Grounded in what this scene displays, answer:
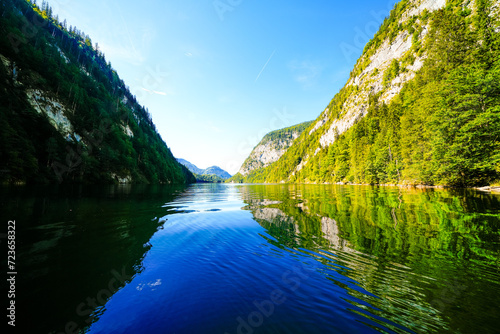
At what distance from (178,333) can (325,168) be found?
111922mm

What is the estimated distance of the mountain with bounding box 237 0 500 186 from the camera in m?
23.3

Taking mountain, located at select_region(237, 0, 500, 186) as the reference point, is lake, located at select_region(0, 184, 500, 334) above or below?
below

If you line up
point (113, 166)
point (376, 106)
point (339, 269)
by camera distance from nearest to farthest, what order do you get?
point (339, 269) → point (113, 166) → point (376, 106)

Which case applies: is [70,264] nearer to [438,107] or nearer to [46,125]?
[438,107]

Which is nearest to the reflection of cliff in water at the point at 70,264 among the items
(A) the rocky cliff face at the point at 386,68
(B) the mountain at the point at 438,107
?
(B) the mountain at the point at 438,107

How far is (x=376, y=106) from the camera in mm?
86250

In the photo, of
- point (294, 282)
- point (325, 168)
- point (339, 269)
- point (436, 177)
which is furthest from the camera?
point (325, 168)

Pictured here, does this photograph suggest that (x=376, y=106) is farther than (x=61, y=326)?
Yes

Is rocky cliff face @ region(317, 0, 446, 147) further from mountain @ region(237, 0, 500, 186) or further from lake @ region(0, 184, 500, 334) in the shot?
lake @ region(0, 184, 500, 334)

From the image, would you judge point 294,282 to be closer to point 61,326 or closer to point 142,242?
point 61,326

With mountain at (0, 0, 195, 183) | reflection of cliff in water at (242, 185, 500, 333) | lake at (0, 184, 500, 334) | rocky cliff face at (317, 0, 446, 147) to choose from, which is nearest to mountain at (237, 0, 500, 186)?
rocky cliff face at (317, 0, 446, 147)

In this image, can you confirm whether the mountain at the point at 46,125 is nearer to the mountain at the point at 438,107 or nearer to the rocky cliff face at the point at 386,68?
the mountain at the point at 438,107

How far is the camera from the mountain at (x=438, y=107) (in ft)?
76.4

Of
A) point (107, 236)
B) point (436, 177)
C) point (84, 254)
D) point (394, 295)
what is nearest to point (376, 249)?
point (394, 295)
